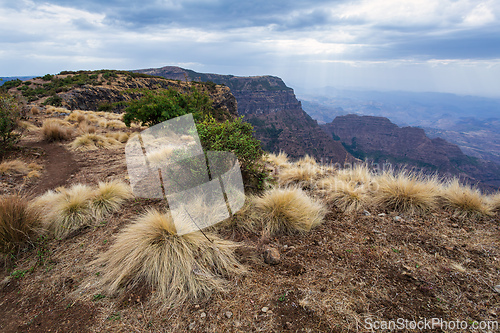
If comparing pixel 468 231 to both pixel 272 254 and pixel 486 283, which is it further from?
pixel 272 254

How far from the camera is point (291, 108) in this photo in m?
146

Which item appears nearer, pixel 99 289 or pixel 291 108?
pixel 99 289

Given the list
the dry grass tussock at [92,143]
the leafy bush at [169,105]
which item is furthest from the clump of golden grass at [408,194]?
the dry grass tussock at [92,143]

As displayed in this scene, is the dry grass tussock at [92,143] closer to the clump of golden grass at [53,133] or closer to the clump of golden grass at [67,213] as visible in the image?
the clump of golden grass at [53,133]

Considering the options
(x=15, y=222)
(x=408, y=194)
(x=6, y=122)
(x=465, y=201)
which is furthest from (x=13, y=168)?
(x=465, y=201)

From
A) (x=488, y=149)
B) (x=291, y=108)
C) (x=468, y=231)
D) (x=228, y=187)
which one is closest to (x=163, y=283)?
(x=228, y=187)

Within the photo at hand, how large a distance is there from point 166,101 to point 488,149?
252 m

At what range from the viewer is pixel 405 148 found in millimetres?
120688

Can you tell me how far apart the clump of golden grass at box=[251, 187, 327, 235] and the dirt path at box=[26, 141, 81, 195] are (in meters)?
5.94

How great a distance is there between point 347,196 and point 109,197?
5.05 metres

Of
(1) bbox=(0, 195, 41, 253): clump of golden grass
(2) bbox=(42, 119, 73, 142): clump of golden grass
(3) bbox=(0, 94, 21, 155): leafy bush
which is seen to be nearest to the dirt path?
(2) bbox=(42, 119, 73, 142): clump of golden grass

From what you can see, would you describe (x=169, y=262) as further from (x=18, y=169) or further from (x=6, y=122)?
(x=6, y=122)

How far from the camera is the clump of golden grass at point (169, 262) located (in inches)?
106

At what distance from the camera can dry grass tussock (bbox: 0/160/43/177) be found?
21.0 feet
